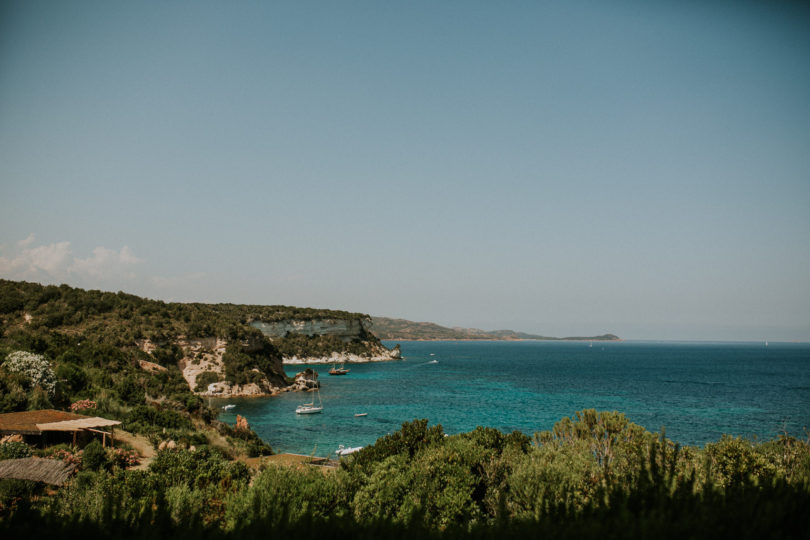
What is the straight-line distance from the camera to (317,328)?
384ft

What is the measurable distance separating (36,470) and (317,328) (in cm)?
10646

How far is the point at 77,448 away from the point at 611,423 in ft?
69.3

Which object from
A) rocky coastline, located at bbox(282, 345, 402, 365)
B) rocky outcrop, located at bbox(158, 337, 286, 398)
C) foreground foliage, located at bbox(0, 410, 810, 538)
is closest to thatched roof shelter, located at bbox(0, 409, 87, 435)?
foreground foliage, located at bbox(0, 410, 810, 538)

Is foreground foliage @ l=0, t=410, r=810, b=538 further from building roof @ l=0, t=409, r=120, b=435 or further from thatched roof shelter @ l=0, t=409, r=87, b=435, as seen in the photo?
thatched roof shelter @ l=0, t=409, r=87, b=435

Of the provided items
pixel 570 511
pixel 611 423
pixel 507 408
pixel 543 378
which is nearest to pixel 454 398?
pixel 507 408

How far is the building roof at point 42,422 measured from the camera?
50.7ft

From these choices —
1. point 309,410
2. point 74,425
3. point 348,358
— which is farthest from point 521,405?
point 348,358

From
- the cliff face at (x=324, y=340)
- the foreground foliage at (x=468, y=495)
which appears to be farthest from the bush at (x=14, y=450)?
the cliff face at (x=324, y=340)

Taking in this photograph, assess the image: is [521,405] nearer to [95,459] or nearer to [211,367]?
[211,367]

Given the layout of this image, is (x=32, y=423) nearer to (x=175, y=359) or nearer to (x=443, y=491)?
(x=443, y=491)

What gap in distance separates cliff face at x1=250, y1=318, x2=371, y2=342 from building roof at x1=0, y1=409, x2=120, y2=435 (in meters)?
91.5

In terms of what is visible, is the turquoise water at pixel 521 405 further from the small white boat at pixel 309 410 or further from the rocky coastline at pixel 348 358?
the rocky coastline at pixel 348 358

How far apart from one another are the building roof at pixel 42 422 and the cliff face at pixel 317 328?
300 feet

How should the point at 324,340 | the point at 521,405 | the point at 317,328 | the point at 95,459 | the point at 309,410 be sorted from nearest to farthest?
the point at 95,459 → the point at 309,410 → the point at 521,405 → the point at 324,340 → the point at 317,328
